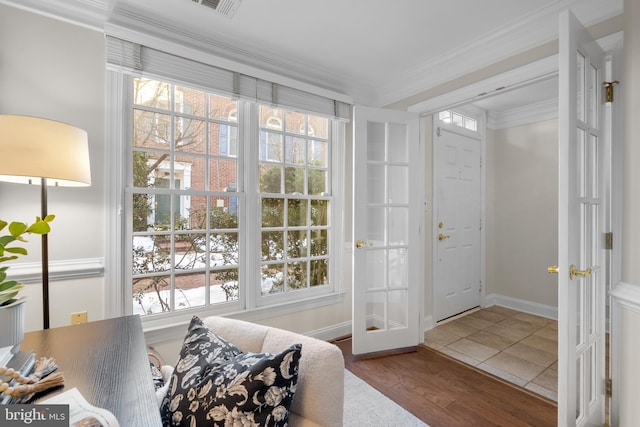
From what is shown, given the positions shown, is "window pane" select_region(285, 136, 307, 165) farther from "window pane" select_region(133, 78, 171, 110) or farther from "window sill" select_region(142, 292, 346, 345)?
"window sill" select_region(142, 292, 346, 345)

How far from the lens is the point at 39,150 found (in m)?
1.20

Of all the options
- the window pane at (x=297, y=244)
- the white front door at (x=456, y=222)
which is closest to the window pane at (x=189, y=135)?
the window pane at (x=297, y=244)

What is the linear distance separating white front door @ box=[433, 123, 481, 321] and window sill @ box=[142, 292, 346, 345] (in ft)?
4.18

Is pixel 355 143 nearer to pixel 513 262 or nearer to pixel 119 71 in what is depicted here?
pixel 119 71

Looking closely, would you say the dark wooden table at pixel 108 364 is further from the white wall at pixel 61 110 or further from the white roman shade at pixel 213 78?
the white roman shade at pixel 213 78

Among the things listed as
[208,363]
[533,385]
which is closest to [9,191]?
[208,363]

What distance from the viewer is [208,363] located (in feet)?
3.02

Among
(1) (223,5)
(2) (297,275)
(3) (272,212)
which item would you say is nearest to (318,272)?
(2) (297,275)

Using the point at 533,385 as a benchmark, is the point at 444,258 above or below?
above

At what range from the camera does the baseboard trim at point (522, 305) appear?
3.43m

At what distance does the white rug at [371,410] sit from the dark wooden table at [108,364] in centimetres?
134

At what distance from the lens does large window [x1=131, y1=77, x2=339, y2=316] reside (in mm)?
2037

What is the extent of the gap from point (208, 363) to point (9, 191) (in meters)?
1.61

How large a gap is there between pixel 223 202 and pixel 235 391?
5.63 feet
